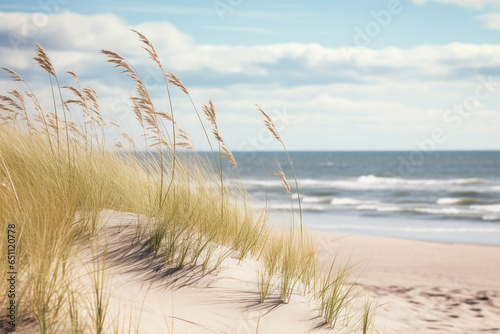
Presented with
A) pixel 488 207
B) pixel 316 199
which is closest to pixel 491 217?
pixel 488 207

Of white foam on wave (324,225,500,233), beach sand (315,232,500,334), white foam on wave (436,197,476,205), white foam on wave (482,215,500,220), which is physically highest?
white foam on wave (436,197,476,205)

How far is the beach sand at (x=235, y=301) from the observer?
8.95 feet

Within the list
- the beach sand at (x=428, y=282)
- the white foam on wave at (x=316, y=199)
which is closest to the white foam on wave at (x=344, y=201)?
the white foam on wave at (x=316, y=199)

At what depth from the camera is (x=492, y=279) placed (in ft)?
21.8

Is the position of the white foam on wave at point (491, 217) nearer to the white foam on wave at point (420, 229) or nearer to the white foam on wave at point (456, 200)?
the white foam on wave at point (420, 229)

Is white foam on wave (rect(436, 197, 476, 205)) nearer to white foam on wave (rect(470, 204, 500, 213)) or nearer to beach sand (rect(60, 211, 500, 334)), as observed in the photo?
white foam on wave (rect(470, 204, 500, 213))

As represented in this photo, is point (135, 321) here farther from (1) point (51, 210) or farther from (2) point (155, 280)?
(1) point (51, 210)

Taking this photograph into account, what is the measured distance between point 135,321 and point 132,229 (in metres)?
1.20

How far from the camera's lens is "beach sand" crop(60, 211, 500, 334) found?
8.95 ft

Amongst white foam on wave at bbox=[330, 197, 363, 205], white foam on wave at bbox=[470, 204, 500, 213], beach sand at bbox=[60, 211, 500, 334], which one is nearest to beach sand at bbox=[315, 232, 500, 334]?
beach sand at bbox=[60, 211, 500, 334]

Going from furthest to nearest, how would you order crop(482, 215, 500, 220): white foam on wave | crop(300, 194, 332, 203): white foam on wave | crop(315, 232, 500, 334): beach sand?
crop(300, 194, 332, 203): white foam on wave
crop(482, 215, 500, 220): white foam on wave
crop(315, 232, 500, 334): beach sand

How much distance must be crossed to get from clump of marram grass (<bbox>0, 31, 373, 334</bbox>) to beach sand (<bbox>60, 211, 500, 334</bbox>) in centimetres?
10

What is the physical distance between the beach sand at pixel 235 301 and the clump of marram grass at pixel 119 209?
0.33ft

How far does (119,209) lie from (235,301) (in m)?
1.66
